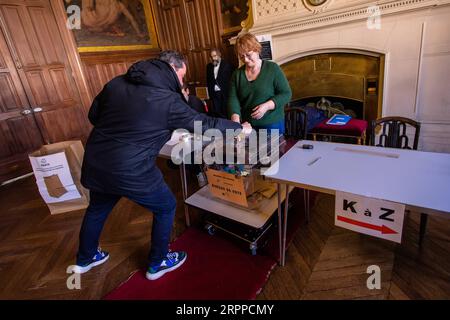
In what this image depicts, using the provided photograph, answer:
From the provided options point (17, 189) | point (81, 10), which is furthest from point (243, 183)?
point (81, 10)

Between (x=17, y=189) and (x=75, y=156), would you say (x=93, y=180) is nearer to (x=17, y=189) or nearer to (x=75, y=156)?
(x=75, y=156)

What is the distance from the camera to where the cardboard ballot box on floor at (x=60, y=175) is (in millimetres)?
2311

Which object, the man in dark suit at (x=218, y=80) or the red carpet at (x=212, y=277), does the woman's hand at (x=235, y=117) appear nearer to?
the red carpet at (x=212, y=277)

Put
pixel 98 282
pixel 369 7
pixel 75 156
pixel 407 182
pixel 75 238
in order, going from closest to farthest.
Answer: pixel 407 182
pixel 98 282
pixel 75 238
pixel 75 156
pixel 369 7

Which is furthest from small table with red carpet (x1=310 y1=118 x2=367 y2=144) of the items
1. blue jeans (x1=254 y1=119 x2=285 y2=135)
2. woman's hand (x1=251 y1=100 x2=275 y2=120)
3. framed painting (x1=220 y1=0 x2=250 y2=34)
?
framed painting (x1=220 y1=0 x2=250 y2=34)

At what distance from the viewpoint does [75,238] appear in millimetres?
2135

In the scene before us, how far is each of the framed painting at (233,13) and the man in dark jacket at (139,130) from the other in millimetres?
2837

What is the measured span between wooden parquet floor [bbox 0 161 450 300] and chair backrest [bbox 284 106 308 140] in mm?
614

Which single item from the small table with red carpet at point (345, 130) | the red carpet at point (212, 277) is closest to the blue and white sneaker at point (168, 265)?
the red carpet at point (212, 277)

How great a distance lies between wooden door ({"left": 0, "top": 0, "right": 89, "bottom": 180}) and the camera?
11.0 feet

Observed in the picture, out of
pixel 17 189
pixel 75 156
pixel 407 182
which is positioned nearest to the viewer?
pixel 407 182

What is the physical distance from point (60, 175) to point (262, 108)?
1902mm

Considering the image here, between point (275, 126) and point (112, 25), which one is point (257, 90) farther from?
point (112, 25)

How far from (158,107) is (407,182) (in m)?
1.11
